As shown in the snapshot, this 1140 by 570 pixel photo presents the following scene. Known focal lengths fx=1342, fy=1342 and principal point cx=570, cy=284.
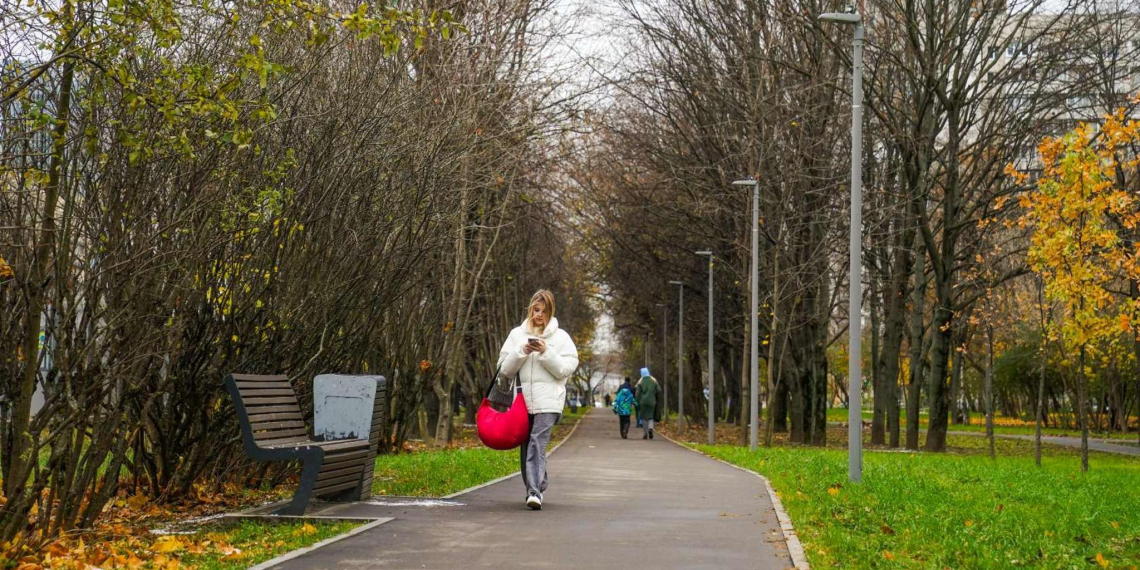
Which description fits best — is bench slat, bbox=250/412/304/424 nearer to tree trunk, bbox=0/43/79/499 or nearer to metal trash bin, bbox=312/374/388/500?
metal trash bin, bbox=312/374/388/500

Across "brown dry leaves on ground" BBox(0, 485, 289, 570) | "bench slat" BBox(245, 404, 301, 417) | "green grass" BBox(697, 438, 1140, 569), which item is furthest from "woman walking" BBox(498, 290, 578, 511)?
"brown dry leaves on ground" BBox(0, 485, 289, 570)

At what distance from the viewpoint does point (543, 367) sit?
11688mm

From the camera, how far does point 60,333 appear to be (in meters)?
8.82

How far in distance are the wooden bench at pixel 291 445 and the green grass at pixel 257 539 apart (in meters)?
0.45

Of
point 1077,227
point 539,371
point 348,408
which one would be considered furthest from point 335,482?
point 1077,227

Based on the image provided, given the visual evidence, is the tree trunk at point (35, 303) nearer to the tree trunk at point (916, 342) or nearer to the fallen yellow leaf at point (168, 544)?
the fallen yellow leaf at point (168, 544)

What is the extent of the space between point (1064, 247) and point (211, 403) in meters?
13.9

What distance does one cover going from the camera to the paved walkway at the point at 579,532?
8.29 metres

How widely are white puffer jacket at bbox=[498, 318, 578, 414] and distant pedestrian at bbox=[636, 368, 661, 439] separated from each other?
85.2 feet

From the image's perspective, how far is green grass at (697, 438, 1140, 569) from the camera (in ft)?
28.6

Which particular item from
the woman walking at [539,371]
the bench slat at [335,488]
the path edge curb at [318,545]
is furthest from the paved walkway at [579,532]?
the woman walking at [539,371]

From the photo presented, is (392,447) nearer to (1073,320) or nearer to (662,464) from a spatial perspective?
(662,464)

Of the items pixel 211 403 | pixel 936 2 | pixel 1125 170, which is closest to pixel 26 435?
pixel 211 403

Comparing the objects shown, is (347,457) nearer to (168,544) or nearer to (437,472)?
(168,544)
